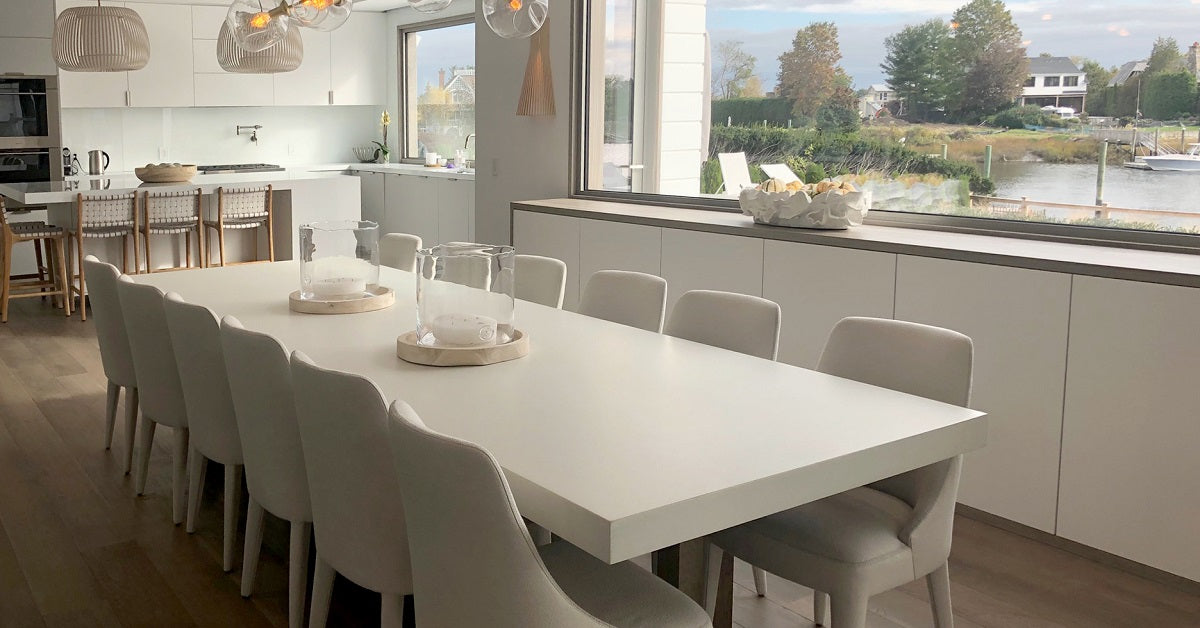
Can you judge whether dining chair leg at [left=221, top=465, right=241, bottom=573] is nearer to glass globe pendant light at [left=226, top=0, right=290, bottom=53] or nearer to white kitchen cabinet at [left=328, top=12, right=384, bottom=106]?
glass globe pendant light at [left=226, top=0, right=290, bottom=53]

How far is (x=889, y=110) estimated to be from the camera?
4582mm

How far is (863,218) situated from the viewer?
14.4ft

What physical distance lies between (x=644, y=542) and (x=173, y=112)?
9.10 m

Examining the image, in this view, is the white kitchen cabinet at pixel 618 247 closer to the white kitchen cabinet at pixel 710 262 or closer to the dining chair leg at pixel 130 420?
the white kitchen cabinet at pixel 710 262

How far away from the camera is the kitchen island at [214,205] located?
7176mm

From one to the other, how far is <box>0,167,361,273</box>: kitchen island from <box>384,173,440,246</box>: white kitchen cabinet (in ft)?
2.42

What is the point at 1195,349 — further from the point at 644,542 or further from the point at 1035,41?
the point at 644,542

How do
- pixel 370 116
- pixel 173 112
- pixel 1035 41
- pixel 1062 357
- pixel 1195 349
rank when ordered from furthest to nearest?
pixel 370 116
pixel 173 112
pixel 1035 41
pixel 1062 357
pixel 1195 349

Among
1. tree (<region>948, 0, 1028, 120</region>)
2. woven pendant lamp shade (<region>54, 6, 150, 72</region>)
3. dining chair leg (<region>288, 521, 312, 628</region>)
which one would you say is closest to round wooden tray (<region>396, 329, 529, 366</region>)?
dining chair leg (<region>288, 521, 312, 628</region>)

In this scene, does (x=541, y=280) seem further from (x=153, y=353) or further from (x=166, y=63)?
(x=166, y=63)

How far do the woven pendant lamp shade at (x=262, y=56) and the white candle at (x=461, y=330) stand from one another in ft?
9.46

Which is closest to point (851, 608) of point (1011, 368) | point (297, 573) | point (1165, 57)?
point (297, 573)

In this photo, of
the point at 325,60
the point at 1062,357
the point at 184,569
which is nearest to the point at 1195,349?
the point at 1062,357

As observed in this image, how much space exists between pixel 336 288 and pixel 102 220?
4174 mm
